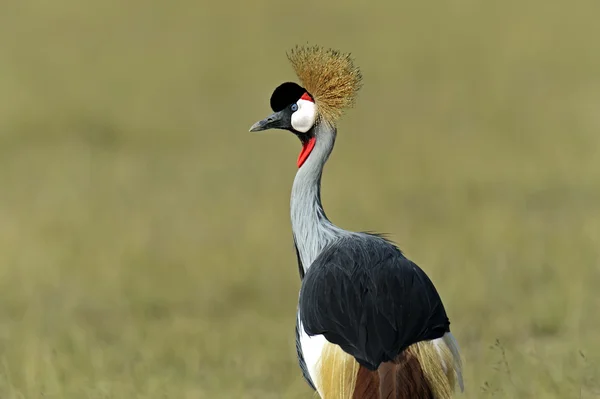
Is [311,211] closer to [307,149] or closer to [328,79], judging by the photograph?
[307,149]

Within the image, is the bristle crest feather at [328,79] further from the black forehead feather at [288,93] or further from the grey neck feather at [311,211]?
the grey neck feather at [311,211]

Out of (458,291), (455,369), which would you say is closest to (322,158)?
(455,369)

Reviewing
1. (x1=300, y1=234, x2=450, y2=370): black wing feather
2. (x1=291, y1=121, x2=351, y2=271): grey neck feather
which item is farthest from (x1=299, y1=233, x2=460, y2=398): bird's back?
(x1=291, y1=121, x2=351, y2=271): grey neck feather

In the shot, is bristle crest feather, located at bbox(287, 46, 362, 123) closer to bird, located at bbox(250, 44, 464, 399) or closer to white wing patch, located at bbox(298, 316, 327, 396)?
bird, located at bbox(250, 44, 464, 399)

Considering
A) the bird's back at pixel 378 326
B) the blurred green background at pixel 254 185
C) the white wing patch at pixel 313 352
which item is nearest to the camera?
the bird's back at pixel 378 326

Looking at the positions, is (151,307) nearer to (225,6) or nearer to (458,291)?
(458,291)

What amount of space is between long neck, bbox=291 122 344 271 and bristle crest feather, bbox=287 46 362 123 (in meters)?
0.14

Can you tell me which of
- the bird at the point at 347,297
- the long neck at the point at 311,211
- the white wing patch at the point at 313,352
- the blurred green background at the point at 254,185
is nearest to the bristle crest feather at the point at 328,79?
the bird at the point at 347,297

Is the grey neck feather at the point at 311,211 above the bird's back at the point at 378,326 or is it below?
above

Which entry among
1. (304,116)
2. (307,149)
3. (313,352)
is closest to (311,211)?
(307,149)

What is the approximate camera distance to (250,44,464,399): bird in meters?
3.67

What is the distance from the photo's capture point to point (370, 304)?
387cm

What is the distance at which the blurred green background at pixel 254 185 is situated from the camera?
6043 mm

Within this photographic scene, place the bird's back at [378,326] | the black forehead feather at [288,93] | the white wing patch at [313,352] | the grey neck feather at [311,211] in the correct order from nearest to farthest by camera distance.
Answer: the bird's back at [378,326]
the white wing patch at [313,352]
the grey neck feather at [311,211]
the black forehead feather at [288,93]
